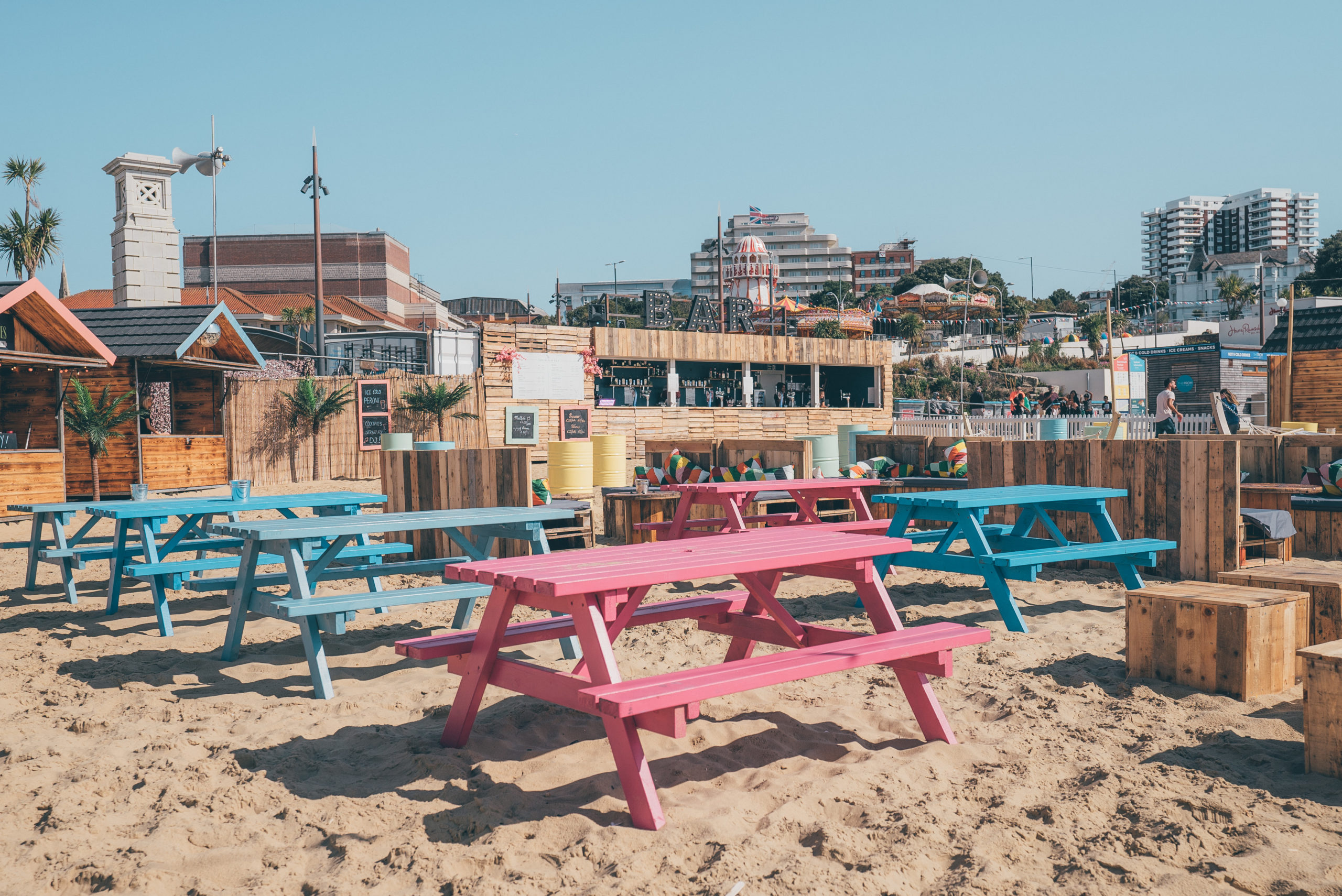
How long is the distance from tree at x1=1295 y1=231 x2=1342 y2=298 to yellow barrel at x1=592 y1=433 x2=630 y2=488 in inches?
3614

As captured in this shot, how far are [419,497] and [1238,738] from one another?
702 centimetres

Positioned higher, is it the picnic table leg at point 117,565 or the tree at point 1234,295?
the tree at point 1234,295

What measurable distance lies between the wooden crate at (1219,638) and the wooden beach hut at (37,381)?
A: 14.4m

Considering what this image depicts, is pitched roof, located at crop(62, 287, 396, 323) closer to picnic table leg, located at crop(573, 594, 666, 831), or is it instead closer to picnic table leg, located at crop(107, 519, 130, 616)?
picnic table leg, located at crop(107, 519, 130, 616)

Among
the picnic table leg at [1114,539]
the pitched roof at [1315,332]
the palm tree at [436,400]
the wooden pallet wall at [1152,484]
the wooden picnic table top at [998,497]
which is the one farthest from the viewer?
the palm tree at [436,400]

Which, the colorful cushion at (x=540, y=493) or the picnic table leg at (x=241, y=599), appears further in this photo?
the colorful cushion at (x=540, y=493)

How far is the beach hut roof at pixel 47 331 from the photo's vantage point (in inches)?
536

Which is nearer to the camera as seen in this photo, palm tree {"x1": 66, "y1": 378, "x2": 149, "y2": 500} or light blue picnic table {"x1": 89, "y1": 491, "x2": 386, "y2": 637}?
light blue picnic table {"x1": 89, "y1": 491, "x2": 386, "y2": 637}

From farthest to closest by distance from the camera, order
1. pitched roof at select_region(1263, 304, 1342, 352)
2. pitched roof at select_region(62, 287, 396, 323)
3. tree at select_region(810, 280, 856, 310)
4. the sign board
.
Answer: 1. tree at select_region(810, 280, 856, 310)
2. pitched roof at select_region(62, 287, 396, 323)
3. pitched roof at select_region(1263, 304, 1342, 352)
4. the sign board

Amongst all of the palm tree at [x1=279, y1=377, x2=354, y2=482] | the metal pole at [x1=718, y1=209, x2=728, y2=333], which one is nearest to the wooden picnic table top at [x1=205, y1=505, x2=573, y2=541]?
the palm tree at [x1=279, y1=377, x2=354, y2=482]

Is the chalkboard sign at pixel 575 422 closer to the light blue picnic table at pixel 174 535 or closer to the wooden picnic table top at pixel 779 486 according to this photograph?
the wooden picnic table top at pixel 779 486

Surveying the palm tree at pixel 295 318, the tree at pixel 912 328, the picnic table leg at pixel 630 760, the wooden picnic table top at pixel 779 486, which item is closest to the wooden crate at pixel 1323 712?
the picnic table leg at pixel 630 760

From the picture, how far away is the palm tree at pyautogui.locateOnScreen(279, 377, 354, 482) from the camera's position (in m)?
19.1

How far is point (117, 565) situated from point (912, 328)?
273 feet
